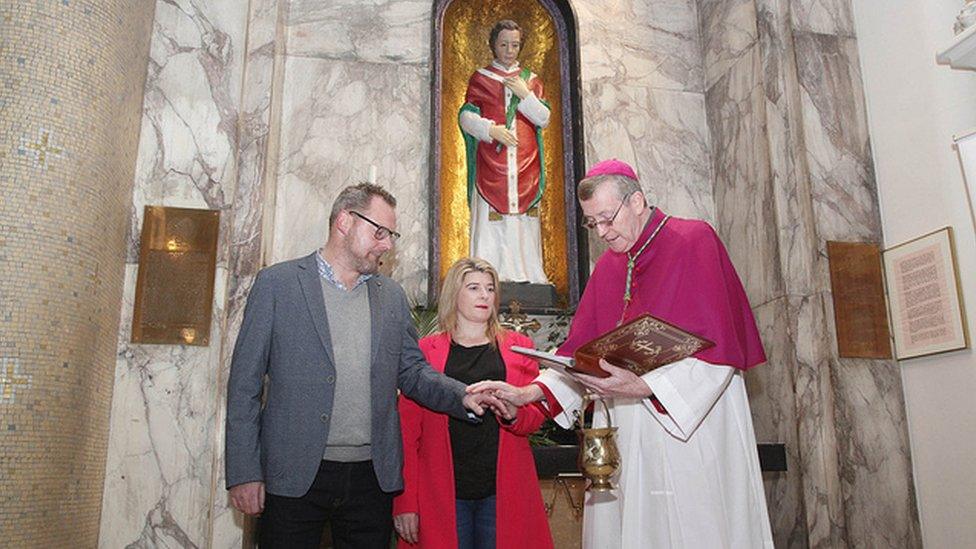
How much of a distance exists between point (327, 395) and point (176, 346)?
155 centimetres

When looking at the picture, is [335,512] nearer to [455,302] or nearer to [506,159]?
[455,302]

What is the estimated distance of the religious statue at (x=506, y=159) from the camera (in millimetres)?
6289

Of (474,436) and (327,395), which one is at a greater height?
(327,395)

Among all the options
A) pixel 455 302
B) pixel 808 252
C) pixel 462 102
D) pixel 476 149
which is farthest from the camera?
pixel 462 102

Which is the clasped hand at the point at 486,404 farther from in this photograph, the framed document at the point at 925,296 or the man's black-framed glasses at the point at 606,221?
the framed document at the point at 925,296

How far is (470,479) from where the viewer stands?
387cm

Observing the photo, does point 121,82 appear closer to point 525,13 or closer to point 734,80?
point 525,13

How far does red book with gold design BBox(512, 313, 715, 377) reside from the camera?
2973 mm

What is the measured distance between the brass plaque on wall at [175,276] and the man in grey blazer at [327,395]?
121cm

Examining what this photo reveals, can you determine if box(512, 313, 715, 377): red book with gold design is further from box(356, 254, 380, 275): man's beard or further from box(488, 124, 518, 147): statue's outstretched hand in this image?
box(488, 124, 518, 147): statue's outstretched hand

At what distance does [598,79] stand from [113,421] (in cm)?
443

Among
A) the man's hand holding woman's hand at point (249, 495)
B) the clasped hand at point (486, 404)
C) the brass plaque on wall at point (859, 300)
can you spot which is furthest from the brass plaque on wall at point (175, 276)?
the brass plaque on wall at point (859, 300)

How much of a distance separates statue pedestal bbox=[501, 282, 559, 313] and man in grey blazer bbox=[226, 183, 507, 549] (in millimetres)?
2259

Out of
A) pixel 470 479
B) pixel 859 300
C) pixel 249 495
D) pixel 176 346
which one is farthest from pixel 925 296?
pixel 176 346
